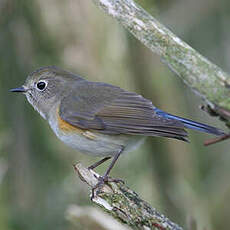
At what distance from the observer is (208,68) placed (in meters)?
2.28

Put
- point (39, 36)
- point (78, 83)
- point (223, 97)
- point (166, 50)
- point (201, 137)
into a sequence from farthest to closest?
point (201, 137)
point (39, 36)
point (78, 83)
point (166, 50)
point (223, 97)

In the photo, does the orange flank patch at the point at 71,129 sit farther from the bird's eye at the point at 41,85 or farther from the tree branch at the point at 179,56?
the tree branch at the point at 179,56

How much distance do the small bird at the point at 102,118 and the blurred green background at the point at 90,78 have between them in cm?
68

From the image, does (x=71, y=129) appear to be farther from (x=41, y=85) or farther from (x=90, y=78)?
(x=90, y=78)

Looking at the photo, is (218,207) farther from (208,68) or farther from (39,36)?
(208,68)

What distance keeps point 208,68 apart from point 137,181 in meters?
3.69

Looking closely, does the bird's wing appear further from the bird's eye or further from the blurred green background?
the blurred green background

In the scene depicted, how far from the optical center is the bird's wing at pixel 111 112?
12.7 ft

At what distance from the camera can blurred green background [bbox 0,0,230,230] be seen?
18.0ft

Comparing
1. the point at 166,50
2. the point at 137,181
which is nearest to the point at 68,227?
the point at 137,181

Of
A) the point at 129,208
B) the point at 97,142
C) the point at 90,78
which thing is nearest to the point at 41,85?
the point at 90,78

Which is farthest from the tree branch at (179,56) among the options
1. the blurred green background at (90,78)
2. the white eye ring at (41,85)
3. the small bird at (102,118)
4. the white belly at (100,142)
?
the blurred green background at (90,78)

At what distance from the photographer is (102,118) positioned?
432 cm

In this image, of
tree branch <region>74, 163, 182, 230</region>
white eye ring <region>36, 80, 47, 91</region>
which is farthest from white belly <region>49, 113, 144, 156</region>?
white eye ring <region>36, 80, 47, 91</region>
